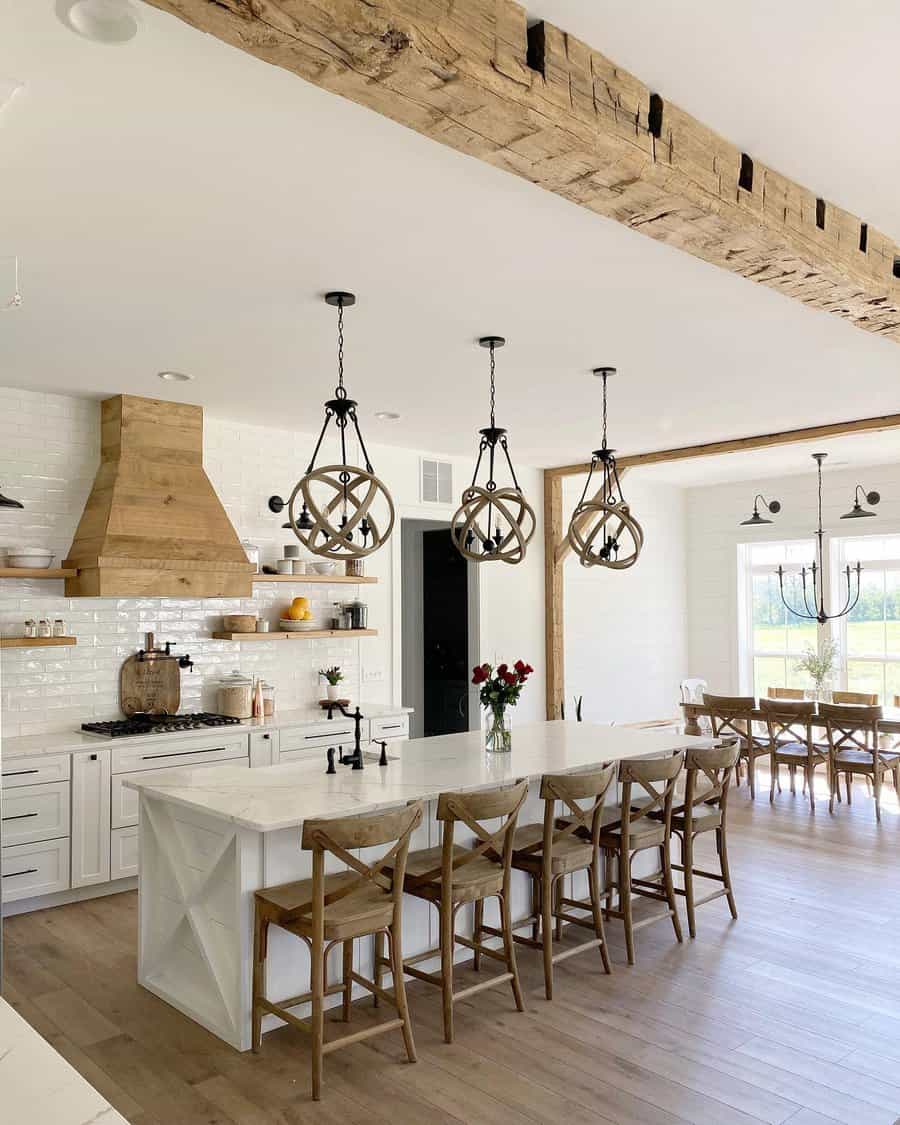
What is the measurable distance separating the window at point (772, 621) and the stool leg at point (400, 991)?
7.15 m

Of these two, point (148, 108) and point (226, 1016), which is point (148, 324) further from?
point (226, 1016)

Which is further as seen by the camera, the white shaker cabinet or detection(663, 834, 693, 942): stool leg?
the white shaker cabinet

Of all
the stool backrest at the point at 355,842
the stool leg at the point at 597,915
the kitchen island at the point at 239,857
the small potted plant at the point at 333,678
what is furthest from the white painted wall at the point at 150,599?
the stool leg at the point at 597,915

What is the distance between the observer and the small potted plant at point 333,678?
259 inches

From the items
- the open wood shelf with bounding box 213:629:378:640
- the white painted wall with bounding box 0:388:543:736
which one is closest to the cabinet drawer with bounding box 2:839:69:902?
the white painted wall with bounding box 0:388:543:736

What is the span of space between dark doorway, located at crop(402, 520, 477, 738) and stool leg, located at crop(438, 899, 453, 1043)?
515cm

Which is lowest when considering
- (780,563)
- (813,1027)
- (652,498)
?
(813,1027)

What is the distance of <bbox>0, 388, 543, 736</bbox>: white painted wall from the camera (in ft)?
17.5

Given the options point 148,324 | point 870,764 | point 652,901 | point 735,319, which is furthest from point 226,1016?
point 870,764

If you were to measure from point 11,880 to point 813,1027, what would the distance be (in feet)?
12.5

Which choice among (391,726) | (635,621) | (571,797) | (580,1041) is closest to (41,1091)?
(580,1041)

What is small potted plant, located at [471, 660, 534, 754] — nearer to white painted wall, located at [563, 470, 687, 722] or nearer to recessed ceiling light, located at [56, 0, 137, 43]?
recessed ceiling light, located at [56, 0, 137, 43]

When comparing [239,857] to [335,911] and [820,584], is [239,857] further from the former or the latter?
[820,584]

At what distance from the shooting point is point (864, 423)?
21.1 feet
